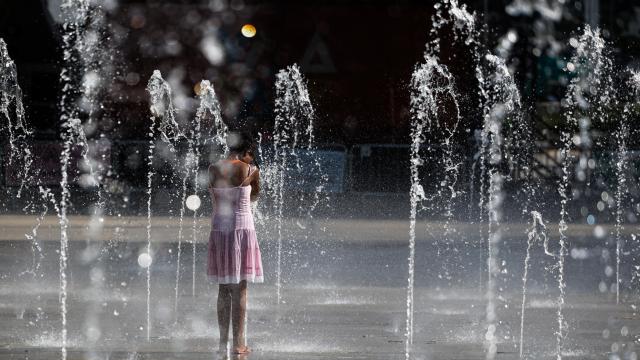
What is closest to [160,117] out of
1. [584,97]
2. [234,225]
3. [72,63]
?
[72,63]

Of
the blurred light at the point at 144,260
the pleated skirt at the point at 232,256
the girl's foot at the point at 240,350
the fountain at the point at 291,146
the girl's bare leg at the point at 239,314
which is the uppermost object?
the fountain at the point at 291,146

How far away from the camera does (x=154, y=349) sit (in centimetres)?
645

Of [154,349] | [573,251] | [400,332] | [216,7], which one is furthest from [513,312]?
[216,7]

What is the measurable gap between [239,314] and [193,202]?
44.4 ft

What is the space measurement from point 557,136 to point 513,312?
57.9 feet

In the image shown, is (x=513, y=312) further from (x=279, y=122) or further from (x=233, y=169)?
(x=279, y=122)

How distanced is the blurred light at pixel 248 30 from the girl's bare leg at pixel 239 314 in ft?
69.6

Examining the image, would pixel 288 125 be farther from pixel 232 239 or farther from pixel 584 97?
pixel 232 239

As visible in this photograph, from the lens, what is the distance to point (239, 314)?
20.1ft

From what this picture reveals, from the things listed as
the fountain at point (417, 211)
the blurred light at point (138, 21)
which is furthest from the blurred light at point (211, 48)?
the blurred light at point (138, 21)

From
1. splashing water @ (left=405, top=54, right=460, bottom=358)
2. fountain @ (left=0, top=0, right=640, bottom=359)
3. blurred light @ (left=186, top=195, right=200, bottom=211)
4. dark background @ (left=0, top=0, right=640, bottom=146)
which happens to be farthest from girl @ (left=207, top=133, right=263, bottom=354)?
dark background @ (left=0, top=0, right=640, bottom=146)

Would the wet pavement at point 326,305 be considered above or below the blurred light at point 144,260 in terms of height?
below

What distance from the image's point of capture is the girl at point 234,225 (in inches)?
235

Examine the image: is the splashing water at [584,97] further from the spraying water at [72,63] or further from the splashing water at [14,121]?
the spraying water at [72,63]
